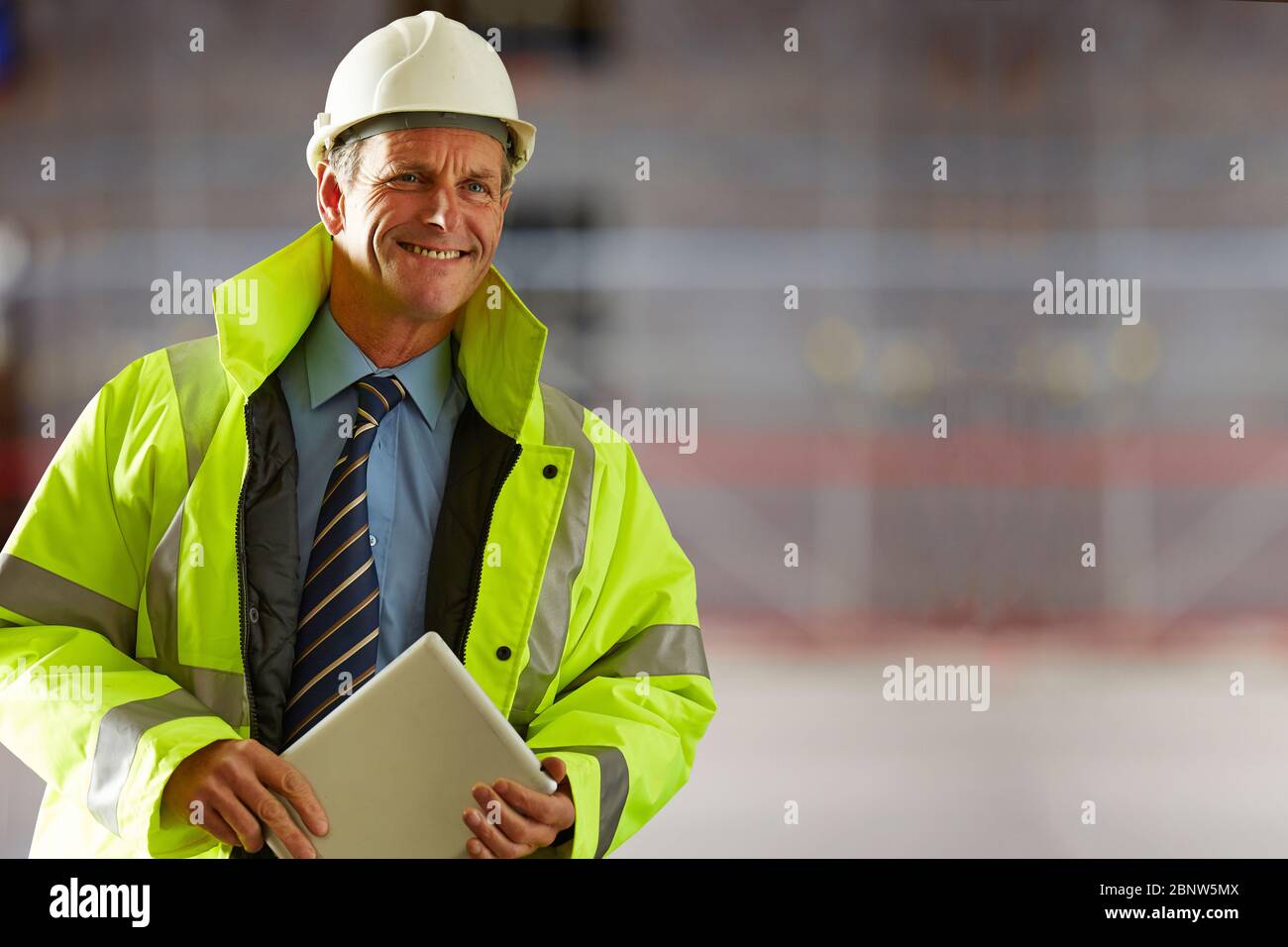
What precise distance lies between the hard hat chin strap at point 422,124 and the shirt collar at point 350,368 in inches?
11.5

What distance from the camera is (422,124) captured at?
1.95 meters

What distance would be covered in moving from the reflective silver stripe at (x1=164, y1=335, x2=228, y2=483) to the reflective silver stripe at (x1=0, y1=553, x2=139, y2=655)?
10.0 inches

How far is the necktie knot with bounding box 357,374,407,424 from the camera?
2.02m

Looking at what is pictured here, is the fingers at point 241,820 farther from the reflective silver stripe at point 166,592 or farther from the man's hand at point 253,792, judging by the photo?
the reflective silver stripe at point 166,592

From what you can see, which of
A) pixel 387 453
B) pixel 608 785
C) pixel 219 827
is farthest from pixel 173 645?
pixel 608 785

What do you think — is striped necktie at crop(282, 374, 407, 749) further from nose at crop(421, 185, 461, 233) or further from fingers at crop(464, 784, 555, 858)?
nose at crop(421, 185, 461, 233)

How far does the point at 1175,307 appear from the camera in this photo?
8.79 ft

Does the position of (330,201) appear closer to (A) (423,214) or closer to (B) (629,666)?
(A) (423,214)

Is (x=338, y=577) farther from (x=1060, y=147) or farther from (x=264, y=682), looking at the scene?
(x=1060, y=147)

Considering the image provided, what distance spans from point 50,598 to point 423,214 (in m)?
0.85

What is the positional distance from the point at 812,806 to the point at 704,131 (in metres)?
1.50

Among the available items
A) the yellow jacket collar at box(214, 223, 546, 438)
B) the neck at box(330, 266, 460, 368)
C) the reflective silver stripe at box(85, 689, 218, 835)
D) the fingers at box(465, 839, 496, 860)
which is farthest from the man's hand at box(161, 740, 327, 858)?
the neck at box(330, 266, 460, 368)
